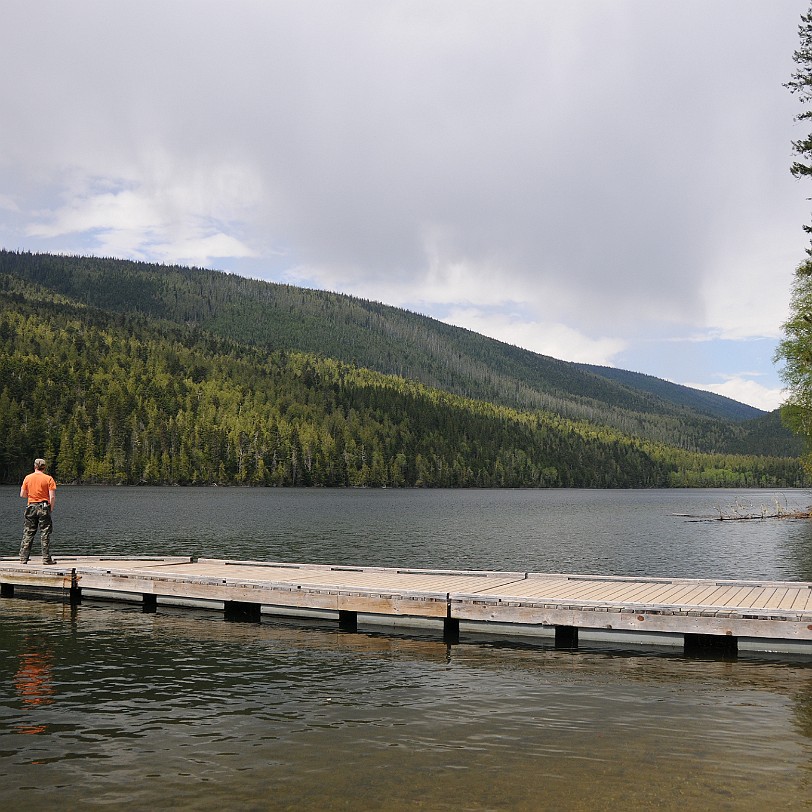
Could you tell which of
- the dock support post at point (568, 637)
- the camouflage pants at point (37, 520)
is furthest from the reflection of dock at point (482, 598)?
the camouflage pants at point (37, 520)

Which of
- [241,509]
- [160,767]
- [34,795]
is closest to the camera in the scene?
[34,795]

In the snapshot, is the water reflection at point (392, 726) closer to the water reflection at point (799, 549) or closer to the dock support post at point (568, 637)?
the dock support post at point (568, 637)

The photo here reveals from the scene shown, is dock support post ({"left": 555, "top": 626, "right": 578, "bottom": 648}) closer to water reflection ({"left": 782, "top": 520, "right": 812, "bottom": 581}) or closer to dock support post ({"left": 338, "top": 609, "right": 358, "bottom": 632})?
dock support post ({"left": 338, "top": 609, "right": 358, "bottom": 632})

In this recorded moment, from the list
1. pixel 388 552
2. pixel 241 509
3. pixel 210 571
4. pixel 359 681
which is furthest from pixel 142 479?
pixel 359 681

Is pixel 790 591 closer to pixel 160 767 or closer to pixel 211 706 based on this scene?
pixel 211 706

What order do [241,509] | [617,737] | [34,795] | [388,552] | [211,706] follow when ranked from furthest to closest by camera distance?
[241,509] → [388,552] → [211,706] → [617,737] → [34,795]

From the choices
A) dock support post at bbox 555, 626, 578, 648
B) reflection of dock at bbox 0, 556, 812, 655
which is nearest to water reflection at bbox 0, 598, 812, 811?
dock support post at bbox 555, 626, 578, 648

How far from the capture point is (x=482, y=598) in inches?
774

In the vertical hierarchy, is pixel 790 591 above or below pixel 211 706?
above

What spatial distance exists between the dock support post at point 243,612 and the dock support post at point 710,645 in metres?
12.1

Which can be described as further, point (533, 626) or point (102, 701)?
point (533, 626)

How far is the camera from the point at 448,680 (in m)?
16.3

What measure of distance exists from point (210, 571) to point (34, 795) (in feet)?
52.9

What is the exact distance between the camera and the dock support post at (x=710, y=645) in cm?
1873
